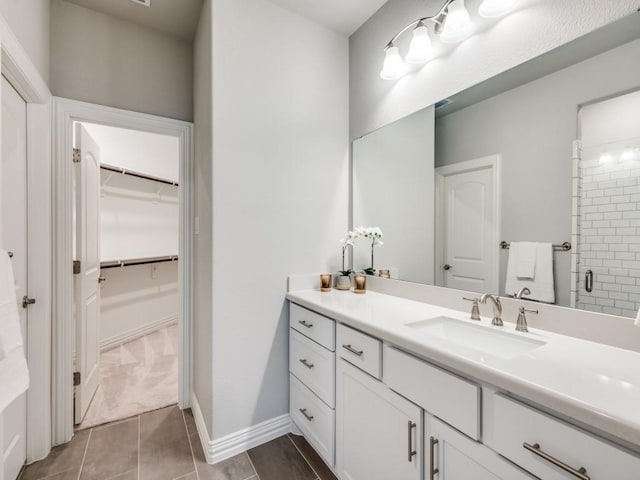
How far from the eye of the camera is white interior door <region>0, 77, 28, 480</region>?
140 centimetres

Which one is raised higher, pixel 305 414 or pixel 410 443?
pixel 410 443

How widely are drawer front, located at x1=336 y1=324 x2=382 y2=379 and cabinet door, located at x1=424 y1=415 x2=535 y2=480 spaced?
0.27 meters

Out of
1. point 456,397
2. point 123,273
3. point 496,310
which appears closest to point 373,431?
point 456,397

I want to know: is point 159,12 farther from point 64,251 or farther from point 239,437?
point 239,437

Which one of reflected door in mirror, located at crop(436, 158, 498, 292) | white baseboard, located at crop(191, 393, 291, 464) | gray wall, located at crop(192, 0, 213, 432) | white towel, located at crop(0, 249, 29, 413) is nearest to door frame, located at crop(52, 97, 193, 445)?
gray wall, located at crop(192, 0, 213, 432)

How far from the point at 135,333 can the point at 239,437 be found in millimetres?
2555

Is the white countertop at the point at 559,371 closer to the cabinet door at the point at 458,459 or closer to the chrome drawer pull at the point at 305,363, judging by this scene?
the cabinet door at the point at 458,459

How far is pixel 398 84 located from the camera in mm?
1845

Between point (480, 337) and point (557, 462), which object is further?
point (480, 337)

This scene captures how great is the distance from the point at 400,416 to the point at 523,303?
0.68m

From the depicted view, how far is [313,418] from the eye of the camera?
1.64m

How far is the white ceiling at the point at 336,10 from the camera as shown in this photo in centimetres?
189

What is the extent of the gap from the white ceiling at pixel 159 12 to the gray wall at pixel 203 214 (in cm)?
10

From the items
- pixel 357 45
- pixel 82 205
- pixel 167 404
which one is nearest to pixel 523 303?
pixel 357 45
